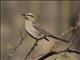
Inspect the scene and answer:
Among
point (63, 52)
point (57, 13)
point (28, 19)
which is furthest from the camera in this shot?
point (57, 13)

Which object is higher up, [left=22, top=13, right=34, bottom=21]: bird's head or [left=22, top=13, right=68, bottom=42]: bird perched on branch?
[left=22, top=13, right=34, bottom=21]: bird's head

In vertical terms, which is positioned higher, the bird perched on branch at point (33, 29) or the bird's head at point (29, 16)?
the bird's head at point (29, 16)

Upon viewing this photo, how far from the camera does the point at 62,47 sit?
0.96 m

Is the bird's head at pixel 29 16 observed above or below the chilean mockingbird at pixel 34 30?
above

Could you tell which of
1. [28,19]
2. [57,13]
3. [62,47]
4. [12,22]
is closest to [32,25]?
[28,19]

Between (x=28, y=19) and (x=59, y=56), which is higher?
(x=28, y=19)

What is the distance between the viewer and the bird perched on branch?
0.98m

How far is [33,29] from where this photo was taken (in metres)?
1.07

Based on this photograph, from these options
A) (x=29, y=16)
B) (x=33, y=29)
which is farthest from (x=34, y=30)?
(x=29, y=16)

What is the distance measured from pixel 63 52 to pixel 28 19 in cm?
20

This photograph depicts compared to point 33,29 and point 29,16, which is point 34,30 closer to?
point 33,29

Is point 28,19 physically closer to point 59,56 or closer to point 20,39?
point 20,39

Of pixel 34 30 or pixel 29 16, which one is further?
pixel 34 30

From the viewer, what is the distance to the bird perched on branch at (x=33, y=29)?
98cm
